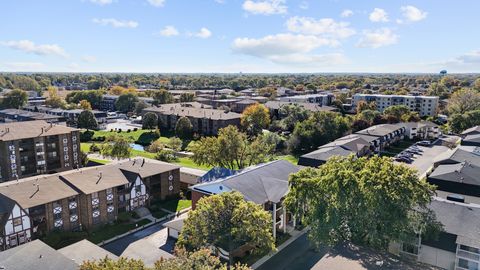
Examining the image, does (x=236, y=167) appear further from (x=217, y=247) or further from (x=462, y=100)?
(x=462, y=100)

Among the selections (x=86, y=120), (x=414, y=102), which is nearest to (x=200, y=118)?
(x=86, y=120)

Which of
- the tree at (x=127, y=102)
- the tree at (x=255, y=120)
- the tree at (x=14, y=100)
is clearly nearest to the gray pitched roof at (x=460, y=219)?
the tree at (x=255, y=120)

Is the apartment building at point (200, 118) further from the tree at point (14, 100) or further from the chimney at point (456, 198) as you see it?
the chimney at point (456, 198)

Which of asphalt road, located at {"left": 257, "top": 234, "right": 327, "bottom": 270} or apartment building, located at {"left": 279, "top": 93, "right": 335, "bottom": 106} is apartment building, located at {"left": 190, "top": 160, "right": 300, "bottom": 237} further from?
apartment building, located at {"left": 279, "top": 93, "right": 335, "bottom": 106}

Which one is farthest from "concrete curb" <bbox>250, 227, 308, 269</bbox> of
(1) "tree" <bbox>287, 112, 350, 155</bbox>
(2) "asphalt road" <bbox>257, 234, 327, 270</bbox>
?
(1) "tree" <bbox>287, 112, 350, 155</bbox>

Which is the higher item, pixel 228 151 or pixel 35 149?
pixel 228 151

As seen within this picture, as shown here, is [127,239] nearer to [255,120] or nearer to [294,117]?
[255,120]
